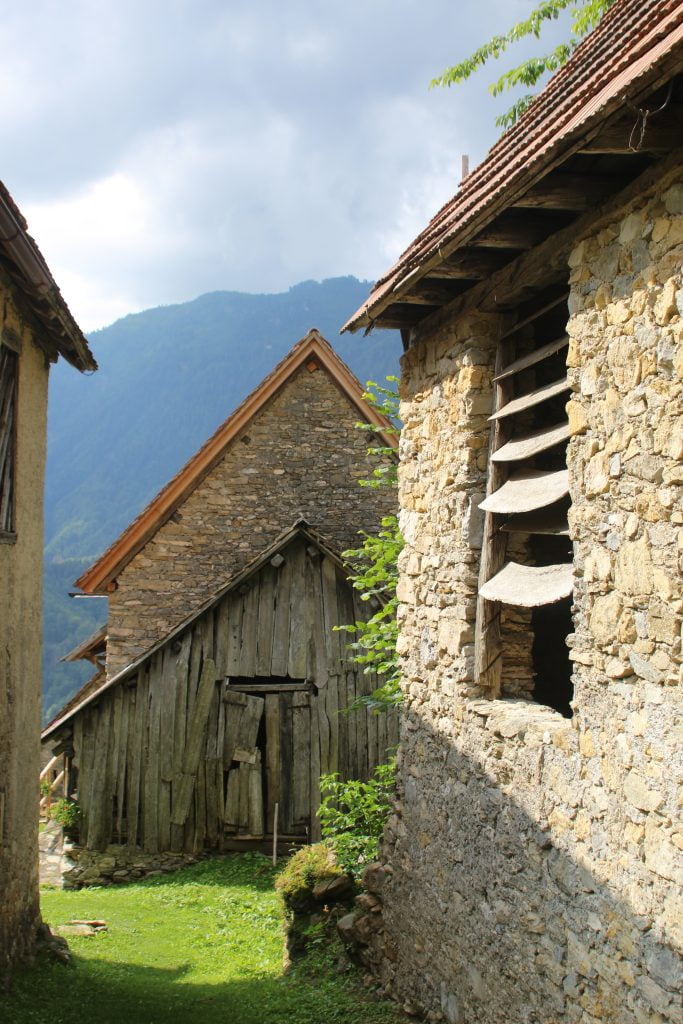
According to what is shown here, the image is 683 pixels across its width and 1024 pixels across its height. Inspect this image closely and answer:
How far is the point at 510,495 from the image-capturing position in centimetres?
523

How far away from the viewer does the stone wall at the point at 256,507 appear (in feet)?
45.9

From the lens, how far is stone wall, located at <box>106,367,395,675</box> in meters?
14.0

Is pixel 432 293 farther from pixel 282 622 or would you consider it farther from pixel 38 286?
pixel 282 622

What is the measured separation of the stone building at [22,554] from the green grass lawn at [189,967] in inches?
23.5

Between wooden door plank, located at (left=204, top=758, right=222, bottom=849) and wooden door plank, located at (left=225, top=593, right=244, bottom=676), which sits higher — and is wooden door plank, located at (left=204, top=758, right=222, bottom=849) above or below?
below

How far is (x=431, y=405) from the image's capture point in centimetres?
629

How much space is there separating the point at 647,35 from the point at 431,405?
107 inches

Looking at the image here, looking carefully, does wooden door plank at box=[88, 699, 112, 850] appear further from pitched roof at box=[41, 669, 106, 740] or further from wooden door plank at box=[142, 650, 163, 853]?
wooden door plank at box=[142, 650, 163, 853]

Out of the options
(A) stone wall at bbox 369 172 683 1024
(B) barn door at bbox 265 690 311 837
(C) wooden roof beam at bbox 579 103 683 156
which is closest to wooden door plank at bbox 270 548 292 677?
(B) barn door at bbox 265 690 311 837

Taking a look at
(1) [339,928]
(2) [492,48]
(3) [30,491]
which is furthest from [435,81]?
(1) [339,928]

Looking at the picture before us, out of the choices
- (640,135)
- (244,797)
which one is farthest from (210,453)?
(640,135)

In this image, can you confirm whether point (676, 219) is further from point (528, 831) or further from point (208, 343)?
point (208, 343)

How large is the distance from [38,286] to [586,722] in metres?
4.70

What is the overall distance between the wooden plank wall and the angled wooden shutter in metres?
6.81
